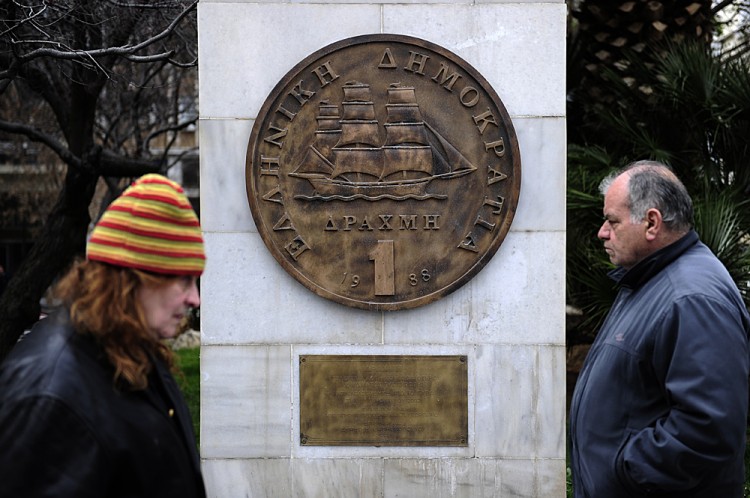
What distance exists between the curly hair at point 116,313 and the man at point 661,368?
73.7 inches

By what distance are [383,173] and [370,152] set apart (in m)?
0.13

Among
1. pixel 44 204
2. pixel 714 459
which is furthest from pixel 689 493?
pixel 44 204

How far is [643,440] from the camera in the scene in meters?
3.47

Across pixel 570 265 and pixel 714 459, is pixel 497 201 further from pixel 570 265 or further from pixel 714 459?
pixel 570 265

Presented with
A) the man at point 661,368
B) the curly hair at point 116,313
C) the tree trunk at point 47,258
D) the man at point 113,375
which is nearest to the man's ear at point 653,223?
the man at point 661,368

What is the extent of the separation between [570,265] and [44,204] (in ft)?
71.7

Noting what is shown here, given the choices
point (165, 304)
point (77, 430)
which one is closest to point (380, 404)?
point (165, 304)

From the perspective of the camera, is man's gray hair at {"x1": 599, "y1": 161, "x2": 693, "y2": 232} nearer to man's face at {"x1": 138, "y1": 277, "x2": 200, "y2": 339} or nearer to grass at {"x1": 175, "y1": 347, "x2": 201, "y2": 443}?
man's face at {"x1": 138, "y1": 277, "x2": 200, "y2": 339}

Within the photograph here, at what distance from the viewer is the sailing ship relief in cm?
548

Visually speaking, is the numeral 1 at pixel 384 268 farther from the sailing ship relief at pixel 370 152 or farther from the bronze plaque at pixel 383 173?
the sailing ship relief at pixel 370 152

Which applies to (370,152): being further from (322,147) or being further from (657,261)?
(657,261)

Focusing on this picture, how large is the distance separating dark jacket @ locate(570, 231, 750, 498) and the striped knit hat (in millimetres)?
1791

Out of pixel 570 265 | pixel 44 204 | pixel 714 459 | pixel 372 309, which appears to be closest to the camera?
pixel 714 459

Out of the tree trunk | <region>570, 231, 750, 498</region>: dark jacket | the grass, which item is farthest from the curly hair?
the tree trunk
